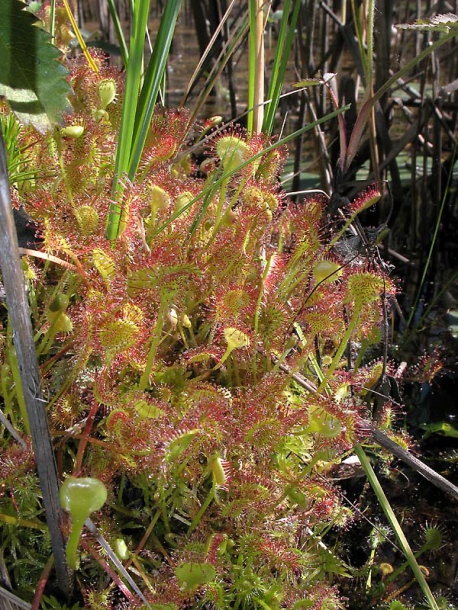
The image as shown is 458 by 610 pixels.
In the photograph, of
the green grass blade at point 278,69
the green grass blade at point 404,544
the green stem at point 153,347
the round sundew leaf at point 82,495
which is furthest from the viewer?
the green grass blade at point 278,69

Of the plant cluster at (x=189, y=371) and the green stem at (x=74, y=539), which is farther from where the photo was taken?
the plant cluster at (x=189, y=371)

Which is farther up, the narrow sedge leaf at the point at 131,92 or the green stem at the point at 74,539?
the narrow sedge leaf at the point at 131,92

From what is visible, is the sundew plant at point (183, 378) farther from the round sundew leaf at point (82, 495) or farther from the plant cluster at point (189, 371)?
the round sundew leaf at point (82, 495)

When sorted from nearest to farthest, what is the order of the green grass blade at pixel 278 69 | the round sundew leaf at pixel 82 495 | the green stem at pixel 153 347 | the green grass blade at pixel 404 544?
the round sundew leaf at pixel 82 495 → the green stem at pixel 153 347 → the green grass blade at pixel 404 544 → the green grass blade at pixel 278 69

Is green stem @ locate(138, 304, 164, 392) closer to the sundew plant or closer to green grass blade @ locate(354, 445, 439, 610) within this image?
the sundew plant

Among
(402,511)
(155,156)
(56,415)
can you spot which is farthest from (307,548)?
(155,156)

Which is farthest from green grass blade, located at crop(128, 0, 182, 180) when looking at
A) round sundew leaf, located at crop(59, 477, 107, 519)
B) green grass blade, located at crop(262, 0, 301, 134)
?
round sundew leaf, located at crop(59, 477, 107, 519)

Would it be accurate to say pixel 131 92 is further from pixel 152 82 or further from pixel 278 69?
pixel 278 69

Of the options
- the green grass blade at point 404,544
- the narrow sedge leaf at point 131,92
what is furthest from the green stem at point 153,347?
the green grass blade at point 404,544

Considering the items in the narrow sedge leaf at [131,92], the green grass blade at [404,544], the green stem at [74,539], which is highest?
the narrow sedge leaf at [131,92]
